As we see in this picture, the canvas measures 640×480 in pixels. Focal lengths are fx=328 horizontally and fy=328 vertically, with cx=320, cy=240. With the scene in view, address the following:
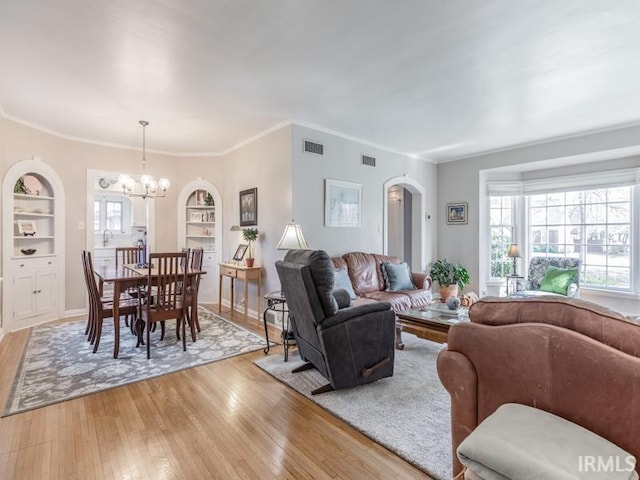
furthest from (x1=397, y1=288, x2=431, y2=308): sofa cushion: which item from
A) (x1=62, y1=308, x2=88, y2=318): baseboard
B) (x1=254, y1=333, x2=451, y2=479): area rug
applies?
(x1=62, y1=308, x2=88, y2=318): baseboard

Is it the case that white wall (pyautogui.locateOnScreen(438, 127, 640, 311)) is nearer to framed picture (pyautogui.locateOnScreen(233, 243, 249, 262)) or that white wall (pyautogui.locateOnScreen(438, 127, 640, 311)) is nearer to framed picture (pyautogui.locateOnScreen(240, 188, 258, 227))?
framed picture (pyautogui.locateOnScreen(240, 188, 258, 227))

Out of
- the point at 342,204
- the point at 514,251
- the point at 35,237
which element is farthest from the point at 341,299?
the point at 35,237

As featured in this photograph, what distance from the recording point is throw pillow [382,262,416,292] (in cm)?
484

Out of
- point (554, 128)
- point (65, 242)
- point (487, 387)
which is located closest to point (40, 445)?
point (487, 387)

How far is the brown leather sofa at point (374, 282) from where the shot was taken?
14.4 ft


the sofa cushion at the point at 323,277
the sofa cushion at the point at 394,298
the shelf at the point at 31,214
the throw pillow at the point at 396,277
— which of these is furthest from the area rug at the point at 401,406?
the shelf at the point at 31,214

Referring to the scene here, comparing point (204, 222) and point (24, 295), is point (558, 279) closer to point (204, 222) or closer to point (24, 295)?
point (204, 222)

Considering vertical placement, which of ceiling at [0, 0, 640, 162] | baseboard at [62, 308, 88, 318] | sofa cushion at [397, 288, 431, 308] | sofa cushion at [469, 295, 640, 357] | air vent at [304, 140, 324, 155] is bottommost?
baseboard at [62, 308, 88, 318]

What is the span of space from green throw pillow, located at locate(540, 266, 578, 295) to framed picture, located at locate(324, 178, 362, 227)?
3042 millimetres

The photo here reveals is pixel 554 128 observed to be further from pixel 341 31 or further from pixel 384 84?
pixel 341 31

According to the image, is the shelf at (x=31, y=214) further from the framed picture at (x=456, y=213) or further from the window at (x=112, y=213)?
the framed picture at (x=456, y=213)

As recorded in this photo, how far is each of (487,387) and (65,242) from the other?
5.84 m

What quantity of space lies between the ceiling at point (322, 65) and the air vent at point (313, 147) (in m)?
0.27

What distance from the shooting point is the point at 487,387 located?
56.1 inches
